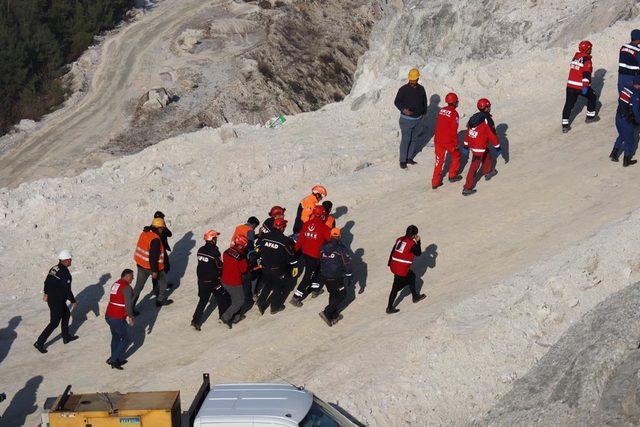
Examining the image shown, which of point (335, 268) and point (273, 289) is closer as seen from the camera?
point (335, 268)

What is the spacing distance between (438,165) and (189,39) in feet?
95.0

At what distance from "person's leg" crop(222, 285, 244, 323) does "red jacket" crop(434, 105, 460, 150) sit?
519 centimetres

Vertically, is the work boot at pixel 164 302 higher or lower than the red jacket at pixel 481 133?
lower

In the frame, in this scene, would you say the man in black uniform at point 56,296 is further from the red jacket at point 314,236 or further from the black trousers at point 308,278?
the red jacket at point 314,236

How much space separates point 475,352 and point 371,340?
1.84 m

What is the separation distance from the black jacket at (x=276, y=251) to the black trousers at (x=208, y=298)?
0.95 m

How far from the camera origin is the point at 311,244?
14.5 meters

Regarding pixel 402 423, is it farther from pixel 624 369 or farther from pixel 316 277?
pixel 316 277

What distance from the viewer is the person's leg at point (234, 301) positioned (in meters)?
14.5

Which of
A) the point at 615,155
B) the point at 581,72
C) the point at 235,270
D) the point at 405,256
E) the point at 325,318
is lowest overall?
the point at 325,318

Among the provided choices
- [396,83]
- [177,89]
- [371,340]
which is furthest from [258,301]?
[177,89]

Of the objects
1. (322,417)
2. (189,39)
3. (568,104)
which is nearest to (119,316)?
(322,417)

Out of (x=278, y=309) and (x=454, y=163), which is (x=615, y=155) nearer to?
(x=454, y=163)

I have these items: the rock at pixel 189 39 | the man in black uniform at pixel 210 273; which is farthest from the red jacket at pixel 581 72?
the rock at pixel 189 39
